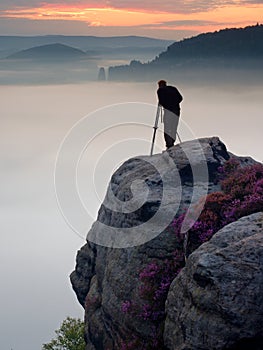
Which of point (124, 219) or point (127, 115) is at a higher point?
point (127, 115)

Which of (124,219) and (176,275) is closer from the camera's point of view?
(176,275)

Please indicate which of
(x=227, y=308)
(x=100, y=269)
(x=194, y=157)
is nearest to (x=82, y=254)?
(x=100, y=269)

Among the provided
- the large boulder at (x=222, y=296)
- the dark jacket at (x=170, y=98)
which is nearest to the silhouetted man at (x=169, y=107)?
the dark jacket at (x=170, y=98)

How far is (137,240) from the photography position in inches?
993

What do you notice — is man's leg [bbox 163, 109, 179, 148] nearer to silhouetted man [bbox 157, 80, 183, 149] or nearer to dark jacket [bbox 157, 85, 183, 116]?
silhouetted man [bbox 157, 80, 183, 149]

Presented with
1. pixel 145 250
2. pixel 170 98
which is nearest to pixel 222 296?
pixel 145 250

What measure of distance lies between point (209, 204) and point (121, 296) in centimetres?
495

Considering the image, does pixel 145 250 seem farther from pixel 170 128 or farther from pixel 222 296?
pixel 170 128

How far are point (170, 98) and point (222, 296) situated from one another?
14.3 m

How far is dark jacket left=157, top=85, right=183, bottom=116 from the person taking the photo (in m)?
30.9

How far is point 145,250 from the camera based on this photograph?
24.4 metres

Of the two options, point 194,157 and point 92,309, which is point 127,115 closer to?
point 194,157

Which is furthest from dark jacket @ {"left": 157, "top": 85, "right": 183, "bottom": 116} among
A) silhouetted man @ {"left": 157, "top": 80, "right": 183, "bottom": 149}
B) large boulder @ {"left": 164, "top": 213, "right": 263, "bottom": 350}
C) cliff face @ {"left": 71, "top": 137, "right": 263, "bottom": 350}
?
large boulder @ {"left": 164, "top": 213, "right": 263, "bottom": 350}

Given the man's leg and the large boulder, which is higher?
the man's leg
